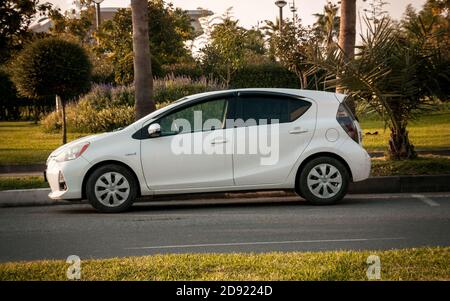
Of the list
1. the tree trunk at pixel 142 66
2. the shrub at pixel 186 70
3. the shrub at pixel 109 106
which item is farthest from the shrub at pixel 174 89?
the tree trunk at pixel 142 66

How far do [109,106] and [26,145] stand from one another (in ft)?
19.2

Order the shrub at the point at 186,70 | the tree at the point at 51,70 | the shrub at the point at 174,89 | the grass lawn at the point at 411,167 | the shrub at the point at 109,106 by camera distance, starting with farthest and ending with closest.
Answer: the shrub at the point at 186,70
the shrub at the point at 174,89
the shrub at the point at 109,106
the tree at the point at 51,70
the grass lawn at the point at 411,167

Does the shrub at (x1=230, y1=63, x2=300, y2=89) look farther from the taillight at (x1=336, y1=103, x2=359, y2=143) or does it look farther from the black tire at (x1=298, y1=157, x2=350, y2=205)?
the black tire at (x1=298, y1=157, x2=350, y2=205)

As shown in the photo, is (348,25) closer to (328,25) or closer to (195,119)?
(195,119)

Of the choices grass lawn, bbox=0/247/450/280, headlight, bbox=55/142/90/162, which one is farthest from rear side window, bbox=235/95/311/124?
grass lawn, bbox=0/247/450/280

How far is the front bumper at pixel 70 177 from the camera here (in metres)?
11.4

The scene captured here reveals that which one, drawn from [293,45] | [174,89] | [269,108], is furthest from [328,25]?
[269,108]

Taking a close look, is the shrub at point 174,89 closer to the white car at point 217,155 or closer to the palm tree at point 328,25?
the palm tree at point 328,25

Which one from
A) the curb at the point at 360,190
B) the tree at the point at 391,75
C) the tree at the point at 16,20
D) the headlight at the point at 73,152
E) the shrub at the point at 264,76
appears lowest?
the curb at the point at 360,190

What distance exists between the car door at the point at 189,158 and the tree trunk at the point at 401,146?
159 inches

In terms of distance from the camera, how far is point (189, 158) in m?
11.5

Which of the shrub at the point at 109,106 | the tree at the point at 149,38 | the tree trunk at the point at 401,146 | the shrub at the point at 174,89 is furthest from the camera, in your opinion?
the tree at the point at 149,38

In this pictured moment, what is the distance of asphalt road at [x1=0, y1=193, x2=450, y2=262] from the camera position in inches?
336
